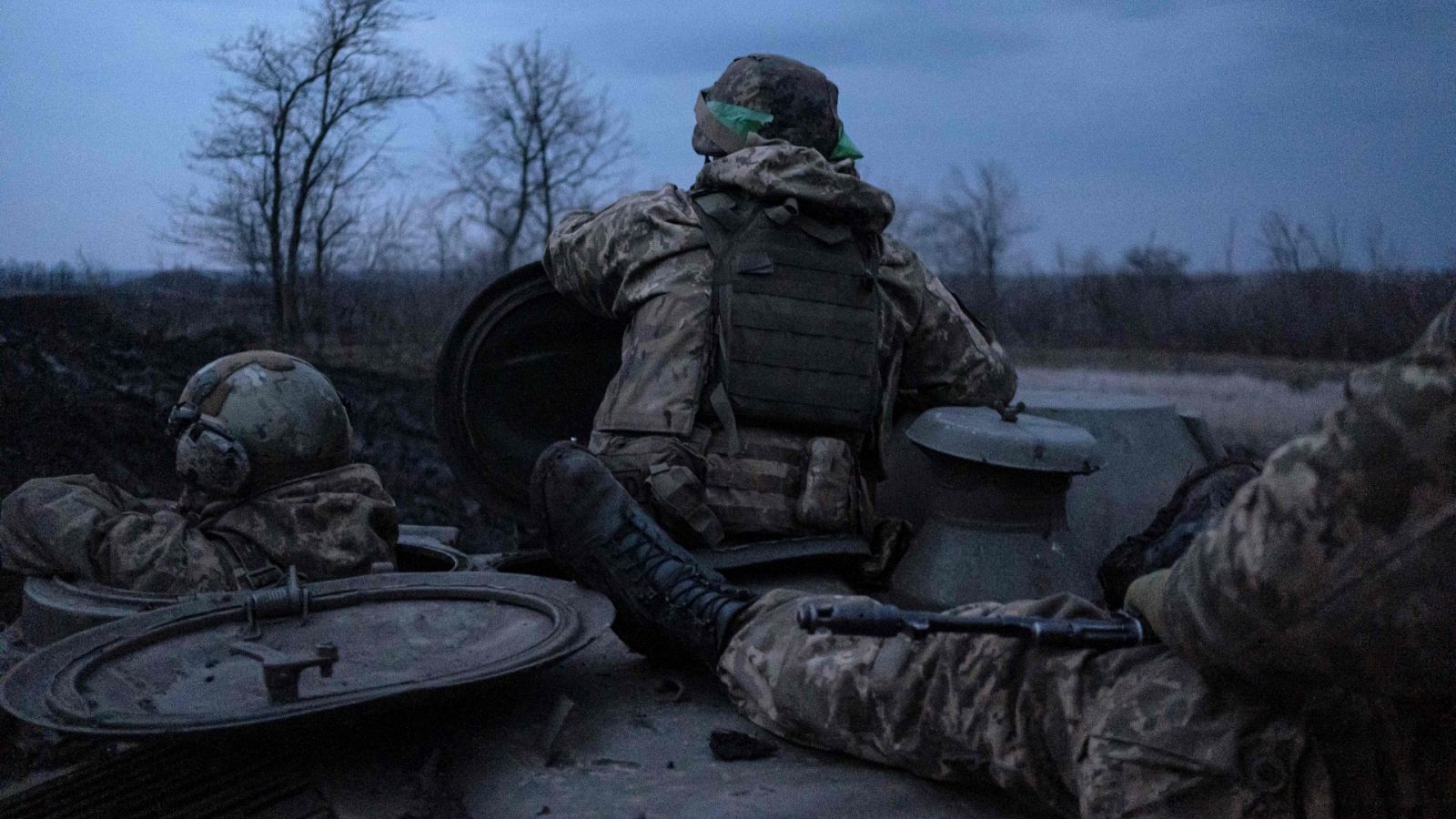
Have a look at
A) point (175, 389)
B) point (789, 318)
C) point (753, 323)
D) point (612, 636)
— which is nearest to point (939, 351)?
point (789, 318)

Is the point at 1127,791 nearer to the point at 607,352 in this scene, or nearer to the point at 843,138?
the point at 843,138

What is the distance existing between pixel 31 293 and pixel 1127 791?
17.6ft

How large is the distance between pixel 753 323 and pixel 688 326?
0.63 feet

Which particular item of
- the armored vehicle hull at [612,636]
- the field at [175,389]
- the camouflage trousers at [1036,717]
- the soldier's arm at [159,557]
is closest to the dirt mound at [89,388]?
the field at [175,389]

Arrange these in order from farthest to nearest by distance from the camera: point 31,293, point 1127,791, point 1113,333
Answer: point 1113,333
point 31,293
point 1127,791

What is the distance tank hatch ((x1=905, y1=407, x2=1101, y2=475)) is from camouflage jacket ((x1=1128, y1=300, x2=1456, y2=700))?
1.81m

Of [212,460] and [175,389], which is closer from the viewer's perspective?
[212,460]

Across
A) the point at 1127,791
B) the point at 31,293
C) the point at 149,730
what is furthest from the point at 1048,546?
the point at 31,293

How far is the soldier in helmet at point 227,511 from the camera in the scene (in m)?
3.39

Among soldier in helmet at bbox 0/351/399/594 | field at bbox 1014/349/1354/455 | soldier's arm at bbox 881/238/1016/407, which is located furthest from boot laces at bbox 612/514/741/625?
field at bbox 1014/349/1354/455

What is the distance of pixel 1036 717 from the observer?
224 cm

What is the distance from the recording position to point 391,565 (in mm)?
3525

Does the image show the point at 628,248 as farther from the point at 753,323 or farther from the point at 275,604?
the point at 275,604

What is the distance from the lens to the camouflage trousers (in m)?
1.95
